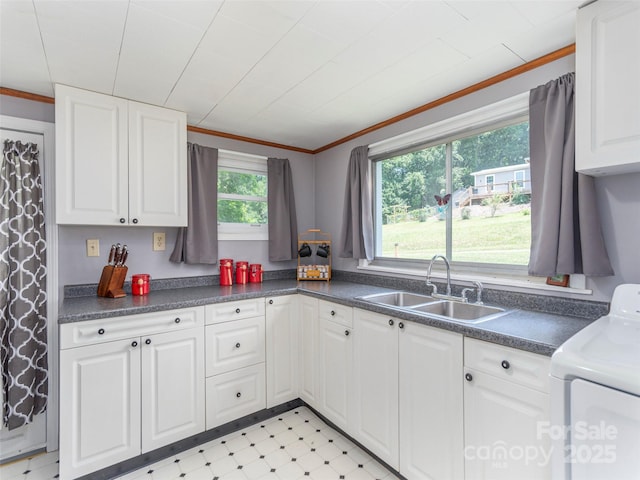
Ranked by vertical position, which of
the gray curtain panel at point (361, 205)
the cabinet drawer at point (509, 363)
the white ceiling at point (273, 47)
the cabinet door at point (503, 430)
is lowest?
the cabinet door at point (503, 430)

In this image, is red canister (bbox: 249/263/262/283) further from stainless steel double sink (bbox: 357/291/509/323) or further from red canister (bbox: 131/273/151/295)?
stainless steel double sink (bbox: 357/291/509/323)

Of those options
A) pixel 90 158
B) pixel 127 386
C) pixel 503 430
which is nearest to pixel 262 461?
pixel 127 386

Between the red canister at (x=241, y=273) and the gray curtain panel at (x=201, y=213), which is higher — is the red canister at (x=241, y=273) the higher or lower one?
the lower one

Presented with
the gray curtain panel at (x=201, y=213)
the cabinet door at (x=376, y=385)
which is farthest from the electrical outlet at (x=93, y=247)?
the cabinet door at (x=376, y=385)

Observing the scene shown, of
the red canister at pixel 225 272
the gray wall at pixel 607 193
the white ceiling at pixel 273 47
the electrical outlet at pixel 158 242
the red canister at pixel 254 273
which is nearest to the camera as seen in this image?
the white ceiling at pixel 273 47

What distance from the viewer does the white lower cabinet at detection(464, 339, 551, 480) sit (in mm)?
1159

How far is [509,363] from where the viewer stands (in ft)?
4.08

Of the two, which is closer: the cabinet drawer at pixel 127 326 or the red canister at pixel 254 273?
the cabinet drawer at pixel 127 326

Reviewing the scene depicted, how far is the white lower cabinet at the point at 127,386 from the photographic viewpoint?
1.65 m

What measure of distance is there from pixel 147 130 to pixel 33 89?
25.2 inches

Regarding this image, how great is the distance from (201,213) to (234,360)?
117cm

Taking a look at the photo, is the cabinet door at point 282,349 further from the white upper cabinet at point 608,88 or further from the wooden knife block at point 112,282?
the white upper cabinet at point 608,88

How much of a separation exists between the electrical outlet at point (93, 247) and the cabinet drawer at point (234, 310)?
91cm

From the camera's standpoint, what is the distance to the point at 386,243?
2.72 m
